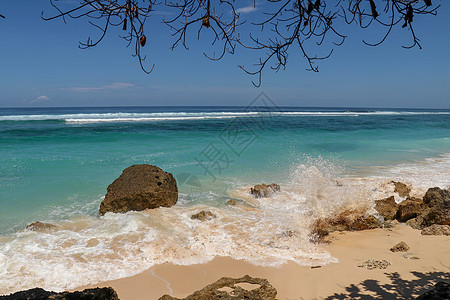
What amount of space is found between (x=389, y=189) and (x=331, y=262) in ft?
14.6

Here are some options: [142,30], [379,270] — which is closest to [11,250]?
[142,30]

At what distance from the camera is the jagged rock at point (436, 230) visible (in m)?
5.48

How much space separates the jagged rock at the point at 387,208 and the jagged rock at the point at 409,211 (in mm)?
125

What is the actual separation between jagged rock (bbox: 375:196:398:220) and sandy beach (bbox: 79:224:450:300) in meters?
1.13

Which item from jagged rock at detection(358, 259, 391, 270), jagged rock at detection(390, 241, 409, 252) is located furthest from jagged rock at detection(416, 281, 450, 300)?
jagged rock at detection(390, 241, 409, 252)

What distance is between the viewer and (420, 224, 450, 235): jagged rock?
548 centimetres

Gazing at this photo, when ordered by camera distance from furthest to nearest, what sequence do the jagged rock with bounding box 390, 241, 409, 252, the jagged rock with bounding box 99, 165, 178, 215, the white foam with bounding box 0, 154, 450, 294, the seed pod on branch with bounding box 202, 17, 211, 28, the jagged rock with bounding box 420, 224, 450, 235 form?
the jagged rock with bounding box 99, 165, 178, 215 → the jagged rock with bounding box 420, 224, 450, 235 → the jagged rock with bounding box 390, 241, 409, 252 → the white foam with bounding box 0, 154, 450, 294 → the seed pod on branch with bounding box 202, 17, 211, 28

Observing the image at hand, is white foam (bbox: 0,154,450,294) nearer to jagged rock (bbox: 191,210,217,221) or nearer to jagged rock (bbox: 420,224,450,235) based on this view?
jagged rock (bbox: 191,210,217,221)

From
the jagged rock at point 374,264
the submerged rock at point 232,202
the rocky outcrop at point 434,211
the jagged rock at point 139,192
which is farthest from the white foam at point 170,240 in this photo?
the rocky outcrop at point 434,211

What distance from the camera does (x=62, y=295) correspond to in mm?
2357

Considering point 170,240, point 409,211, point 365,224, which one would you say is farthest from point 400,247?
point 170,240

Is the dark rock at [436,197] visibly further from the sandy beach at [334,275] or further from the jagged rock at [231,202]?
the jagged rock at [231,202]

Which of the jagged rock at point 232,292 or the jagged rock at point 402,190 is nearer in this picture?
the jagged rock at point 232,292

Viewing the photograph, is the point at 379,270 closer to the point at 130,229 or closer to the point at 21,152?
the point at 130,229
